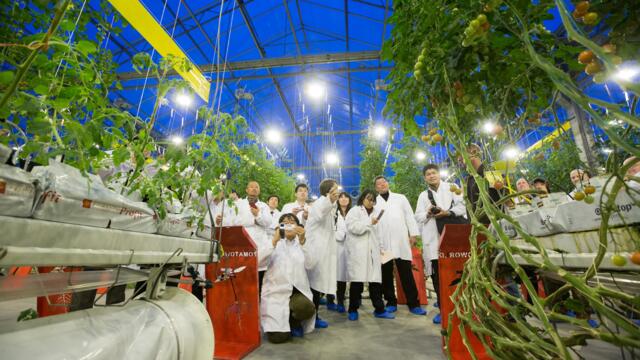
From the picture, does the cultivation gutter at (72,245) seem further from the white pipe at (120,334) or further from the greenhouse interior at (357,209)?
the white pipe at (120,334)

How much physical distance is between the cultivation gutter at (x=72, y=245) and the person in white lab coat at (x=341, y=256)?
2.66 meters

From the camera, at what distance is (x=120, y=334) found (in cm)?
77

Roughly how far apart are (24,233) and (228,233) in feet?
5.30

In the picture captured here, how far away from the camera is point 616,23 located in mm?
562

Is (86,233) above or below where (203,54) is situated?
below

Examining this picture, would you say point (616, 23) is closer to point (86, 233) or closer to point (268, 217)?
point (86, 233)

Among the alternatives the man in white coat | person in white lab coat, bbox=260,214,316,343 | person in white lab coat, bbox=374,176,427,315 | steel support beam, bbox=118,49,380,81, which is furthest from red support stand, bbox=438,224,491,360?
steel support beam, bbox=118,49,380,81

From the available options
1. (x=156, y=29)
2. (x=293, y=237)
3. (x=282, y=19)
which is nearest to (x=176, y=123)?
(x=282, y=19)

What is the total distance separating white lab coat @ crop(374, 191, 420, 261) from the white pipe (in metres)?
2.59

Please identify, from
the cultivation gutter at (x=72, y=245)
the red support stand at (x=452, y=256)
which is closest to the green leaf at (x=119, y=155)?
the cultivation gutter at (x=72, y=245)

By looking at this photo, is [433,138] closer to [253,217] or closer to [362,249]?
[362,249]

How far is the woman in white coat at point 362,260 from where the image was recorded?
122 inches

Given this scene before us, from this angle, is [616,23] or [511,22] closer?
[616,23]

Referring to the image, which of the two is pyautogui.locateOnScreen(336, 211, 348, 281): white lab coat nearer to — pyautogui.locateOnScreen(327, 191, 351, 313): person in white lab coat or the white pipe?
pyautogui.locateOnScreen(327, 191, 351, 313): person in white lab coat
